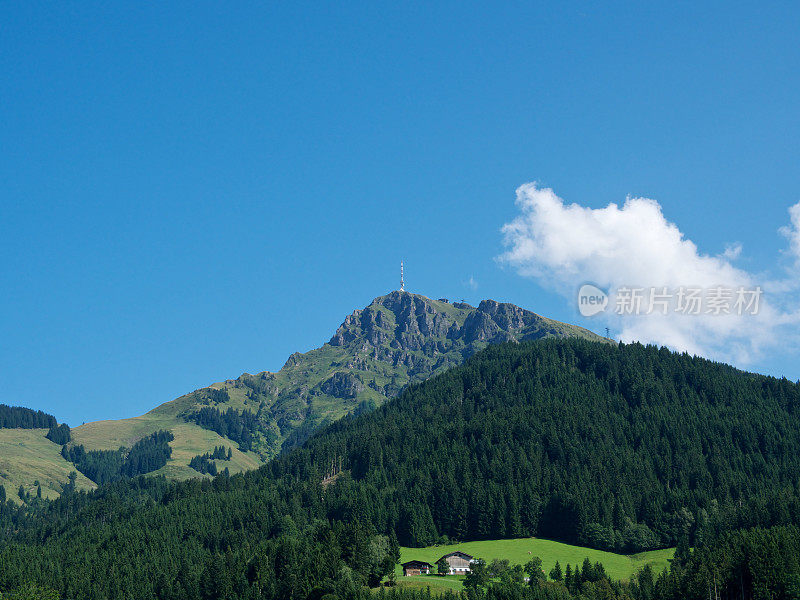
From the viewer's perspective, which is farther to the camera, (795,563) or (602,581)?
(602,581)

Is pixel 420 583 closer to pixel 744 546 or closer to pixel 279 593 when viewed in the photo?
pixel 279 593

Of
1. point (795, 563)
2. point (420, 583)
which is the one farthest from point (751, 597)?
point (420, 583)

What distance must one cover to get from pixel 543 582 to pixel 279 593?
2551 inches

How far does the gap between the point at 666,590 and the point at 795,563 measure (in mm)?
26384

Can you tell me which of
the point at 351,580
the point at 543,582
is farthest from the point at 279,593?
the point at 543,582

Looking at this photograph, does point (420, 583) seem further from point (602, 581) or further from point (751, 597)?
point (751, 597)

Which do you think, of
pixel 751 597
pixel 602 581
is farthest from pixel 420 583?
pixel 751 597

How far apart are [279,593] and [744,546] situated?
108574mm

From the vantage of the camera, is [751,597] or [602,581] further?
A: [602,581]

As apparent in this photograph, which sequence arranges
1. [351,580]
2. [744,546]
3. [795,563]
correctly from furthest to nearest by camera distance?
[351,580]
[744,546]
[795,563]

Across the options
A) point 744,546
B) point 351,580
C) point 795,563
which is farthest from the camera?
point 351,580

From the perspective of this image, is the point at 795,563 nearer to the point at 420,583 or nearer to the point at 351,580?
the point at 420,583

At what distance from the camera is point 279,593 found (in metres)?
199

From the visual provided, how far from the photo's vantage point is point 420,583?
196 m
